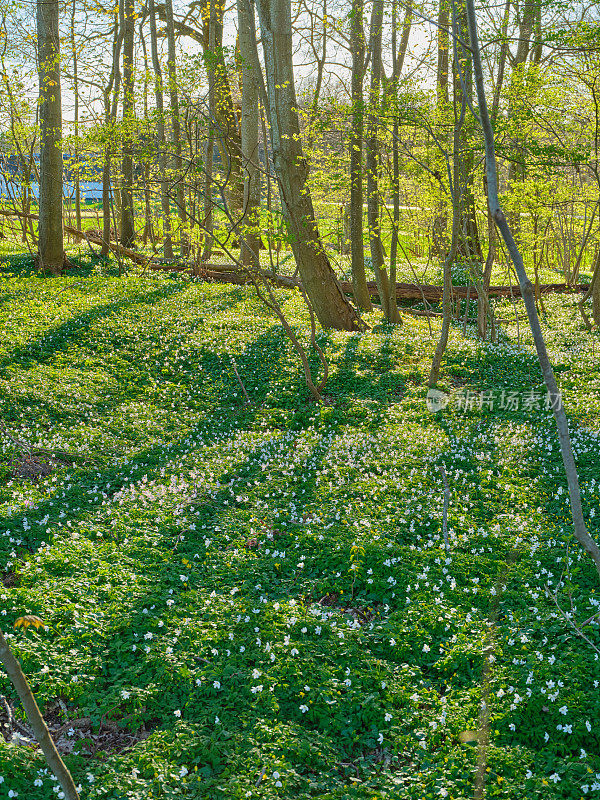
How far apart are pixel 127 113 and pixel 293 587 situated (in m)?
16.5

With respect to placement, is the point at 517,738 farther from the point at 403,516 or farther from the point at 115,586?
the point at 115,586

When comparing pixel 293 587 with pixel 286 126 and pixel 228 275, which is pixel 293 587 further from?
pixel 228 275

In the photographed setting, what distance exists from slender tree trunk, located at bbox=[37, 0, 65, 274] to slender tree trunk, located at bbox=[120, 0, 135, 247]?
6.34 ft

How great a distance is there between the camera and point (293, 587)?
17.9ft

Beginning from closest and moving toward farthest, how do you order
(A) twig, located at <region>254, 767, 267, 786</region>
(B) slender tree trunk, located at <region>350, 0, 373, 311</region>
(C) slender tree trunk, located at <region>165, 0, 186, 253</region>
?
(A) twig, located at <region>254, 767, 267, 786</region>, (B) slender tree trunk, located at <region>350, 0, 373, 311</region>, (C) slender tree trunk, located at <region>165, 0, 186, 253</region>

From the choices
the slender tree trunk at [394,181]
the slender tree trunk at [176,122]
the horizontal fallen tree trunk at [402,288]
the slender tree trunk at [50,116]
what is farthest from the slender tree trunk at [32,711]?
the horizontal fallen tree trunk at [402,288]

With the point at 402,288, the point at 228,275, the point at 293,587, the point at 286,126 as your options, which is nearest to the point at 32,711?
the point at 293,587

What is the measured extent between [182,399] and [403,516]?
16.5ft

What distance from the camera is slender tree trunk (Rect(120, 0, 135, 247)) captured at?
57.8 feet

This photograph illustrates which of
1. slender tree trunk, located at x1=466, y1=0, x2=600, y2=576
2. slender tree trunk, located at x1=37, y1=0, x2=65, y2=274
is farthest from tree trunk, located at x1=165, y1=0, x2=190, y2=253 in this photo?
slender tree trunk, located at x1=466, y1=0, x2=600, y2=576

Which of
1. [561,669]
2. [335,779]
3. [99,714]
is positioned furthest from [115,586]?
[561,669]

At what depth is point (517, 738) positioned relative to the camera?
390 centimetres

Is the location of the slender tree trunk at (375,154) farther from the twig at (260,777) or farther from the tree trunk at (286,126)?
the twig at (260,777)

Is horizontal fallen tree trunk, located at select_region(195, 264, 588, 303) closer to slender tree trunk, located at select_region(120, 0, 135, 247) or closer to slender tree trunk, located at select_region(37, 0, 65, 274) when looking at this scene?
slender tree trunk, located at select_region(120, 0, 135, 247)
